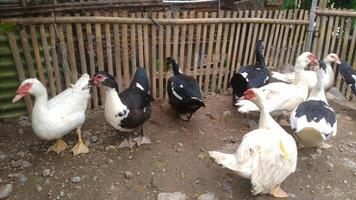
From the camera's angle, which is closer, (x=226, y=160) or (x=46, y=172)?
(x=226, y=160)

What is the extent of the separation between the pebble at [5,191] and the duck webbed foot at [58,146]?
2.25 feet

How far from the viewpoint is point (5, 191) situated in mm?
3689

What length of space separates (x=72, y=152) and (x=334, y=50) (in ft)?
19.8

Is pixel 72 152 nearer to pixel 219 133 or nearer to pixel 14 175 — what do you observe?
pixel 14 175

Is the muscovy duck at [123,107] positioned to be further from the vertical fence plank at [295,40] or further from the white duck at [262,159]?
the vertical fence plank at [295,40]

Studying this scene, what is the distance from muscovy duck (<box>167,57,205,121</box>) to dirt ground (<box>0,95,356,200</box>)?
33 cm

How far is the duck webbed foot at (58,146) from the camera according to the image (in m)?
4.32

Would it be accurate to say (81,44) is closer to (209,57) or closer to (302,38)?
(209,57)


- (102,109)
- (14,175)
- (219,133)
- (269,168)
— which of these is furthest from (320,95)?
(14,175)

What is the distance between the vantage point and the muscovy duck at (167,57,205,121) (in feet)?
15.6

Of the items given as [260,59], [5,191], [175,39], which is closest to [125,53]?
[175,39]

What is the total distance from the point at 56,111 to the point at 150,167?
1.30 metres

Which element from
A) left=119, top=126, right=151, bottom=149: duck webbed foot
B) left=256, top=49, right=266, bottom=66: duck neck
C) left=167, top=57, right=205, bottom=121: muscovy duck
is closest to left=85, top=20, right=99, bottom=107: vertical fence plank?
left=119, top=126, right=151, bottom=149: duck webbed foot

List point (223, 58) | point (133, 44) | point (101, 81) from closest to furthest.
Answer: point (101, 81) < point (133, 44) < point (223, 58)
